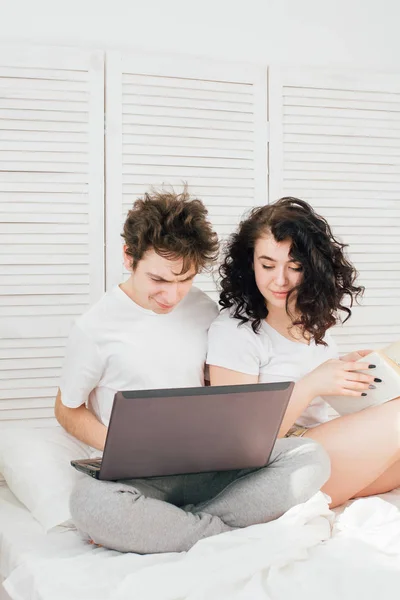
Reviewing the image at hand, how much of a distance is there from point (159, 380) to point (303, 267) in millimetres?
505

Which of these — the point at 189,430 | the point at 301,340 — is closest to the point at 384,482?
the point at 301,340

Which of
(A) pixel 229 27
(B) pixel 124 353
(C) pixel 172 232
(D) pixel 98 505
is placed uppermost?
(A) pixel 229 27

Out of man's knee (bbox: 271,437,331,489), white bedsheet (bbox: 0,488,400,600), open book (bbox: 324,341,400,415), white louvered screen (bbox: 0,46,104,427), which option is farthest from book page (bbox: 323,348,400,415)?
white louvered screen (bbox: 0,46,104,427)

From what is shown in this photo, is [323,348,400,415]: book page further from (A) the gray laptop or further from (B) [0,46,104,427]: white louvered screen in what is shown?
(B) [0,46,104,427]: white louvered screen

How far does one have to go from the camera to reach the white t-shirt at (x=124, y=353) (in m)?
2.02

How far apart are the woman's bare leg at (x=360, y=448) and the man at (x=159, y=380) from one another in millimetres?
171

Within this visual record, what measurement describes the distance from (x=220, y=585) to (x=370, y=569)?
292 millimetres

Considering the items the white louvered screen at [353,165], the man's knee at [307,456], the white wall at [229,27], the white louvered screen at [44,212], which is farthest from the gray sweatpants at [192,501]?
the white wall at [229,27]

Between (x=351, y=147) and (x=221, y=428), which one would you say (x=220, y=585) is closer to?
(x=221, y=428)

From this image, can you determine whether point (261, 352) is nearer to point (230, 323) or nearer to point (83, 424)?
point (230, 323)

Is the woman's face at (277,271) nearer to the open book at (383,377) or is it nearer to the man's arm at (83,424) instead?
the open book at (383,377)

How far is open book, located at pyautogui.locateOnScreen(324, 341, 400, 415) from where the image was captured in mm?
1976

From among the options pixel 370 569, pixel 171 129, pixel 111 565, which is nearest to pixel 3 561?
pixel 111 565

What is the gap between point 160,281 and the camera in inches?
77.8
